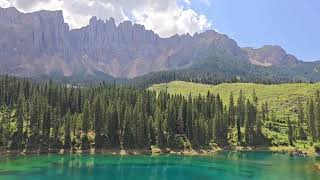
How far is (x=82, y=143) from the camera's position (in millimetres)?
161750

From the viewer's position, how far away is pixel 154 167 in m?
129

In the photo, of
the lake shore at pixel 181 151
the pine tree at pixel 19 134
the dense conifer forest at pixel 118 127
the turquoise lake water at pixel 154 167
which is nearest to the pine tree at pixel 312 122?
the dense conifer forest at pixel 118 127

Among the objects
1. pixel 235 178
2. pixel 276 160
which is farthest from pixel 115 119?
pixel 235 178

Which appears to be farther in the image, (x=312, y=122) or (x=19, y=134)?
(x=312, y=122)

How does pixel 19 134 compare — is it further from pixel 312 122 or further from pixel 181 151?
pixel 312 122

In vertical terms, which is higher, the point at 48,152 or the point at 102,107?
the point at 102,107

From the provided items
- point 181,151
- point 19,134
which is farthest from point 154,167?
point 19,134

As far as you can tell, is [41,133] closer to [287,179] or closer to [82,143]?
[82,143]

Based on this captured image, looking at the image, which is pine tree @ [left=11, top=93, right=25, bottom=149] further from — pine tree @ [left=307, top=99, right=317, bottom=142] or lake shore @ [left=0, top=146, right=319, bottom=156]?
pine tree @ [left=307, top=99, right=317, bottom=142]

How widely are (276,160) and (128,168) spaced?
55.2m

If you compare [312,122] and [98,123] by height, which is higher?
[312,122]

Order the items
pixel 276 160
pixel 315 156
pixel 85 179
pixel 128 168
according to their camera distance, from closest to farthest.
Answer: pixel 85 179 < pixel 128 168 < pixel 276 160 < pixel 315 156

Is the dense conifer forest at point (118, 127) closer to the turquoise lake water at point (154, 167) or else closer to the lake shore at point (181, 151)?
the lake shore at point (181, 151)

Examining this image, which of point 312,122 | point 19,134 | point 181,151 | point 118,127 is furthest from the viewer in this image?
point 312,122
